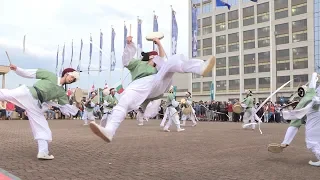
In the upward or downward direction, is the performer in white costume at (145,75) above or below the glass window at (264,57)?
below

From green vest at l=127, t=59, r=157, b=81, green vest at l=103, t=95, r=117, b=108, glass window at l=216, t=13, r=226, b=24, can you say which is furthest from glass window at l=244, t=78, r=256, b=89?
green vest at l=127, t=59, r=157, b=81

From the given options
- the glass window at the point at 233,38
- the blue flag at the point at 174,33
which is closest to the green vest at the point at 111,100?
the blue flag at the point at 174,33

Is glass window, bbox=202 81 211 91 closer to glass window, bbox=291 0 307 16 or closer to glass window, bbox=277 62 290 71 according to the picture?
glass window, bbox=277 62 290 71

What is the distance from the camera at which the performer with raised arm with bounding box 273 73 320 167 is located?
7.67m

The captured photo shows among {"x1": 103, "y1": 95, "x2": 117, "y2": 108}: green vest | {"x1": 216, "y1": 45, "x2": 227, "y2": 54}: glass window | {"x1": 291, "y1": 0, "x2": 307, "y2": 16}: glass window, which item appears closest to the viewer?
{"x1": 103, "y1": 95, "x2": 117, "y2": 108}: green vest

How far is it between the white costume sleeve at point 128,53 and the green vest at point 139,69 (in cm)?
7

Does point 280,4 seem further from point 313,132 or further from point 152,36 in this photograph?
point 152,36

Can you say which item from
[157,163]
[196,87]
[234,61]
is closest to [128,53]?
[157,163]

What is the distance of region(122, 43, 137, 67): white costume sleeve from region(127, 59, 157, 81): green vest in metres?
0.07

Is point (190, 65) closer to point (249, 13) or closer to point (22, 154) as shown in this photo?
point (22, 154)

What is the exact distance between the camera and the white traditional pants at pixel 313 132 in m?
7.65

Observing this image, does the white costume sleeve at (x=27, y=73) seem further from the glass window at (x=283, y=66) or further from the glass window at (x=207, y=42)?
the glass window at (x=207, y=42)

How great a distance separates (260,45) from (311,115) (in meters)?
64.0

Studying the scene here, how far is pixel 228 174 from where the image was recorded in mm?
6480
